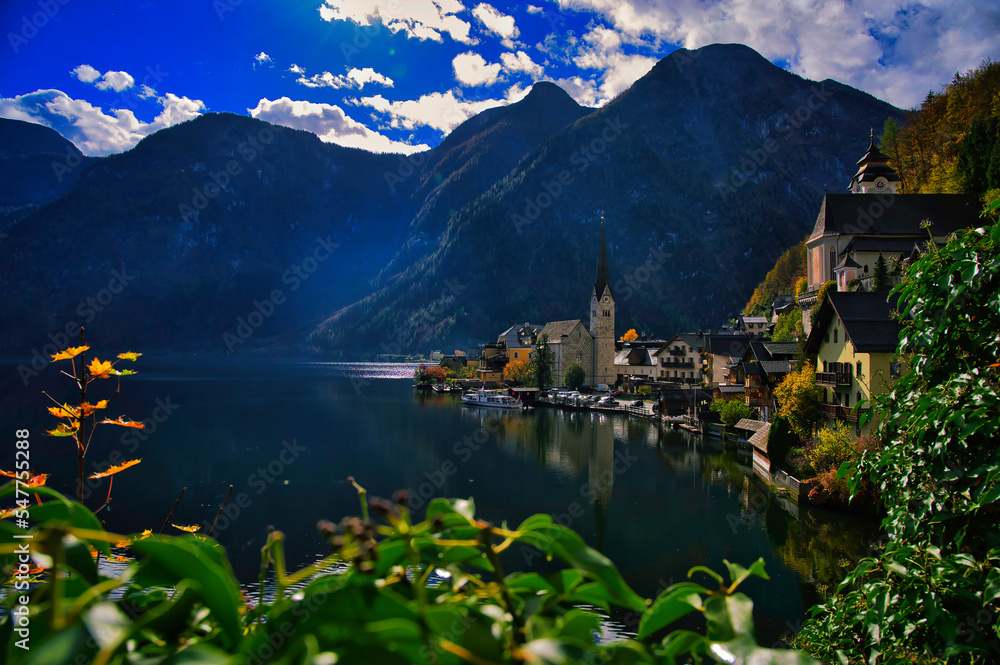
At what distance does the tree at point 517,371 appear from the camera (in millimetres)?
79750

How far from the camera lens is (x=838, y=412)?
23406 mm

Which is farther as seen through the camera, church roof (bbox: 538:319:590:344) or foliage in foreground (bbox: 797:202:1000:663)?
church roof (bbox: 538:319:590:344)

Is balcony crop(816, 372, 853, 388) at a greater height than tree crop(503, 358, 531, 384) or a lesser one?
greater

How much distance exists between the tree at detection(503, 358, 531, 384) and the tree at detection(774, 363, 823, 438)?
51.9 metres

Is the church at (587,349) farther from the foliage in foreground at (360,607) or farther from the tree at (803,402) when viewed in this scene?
the foliage in foreground at (360,607)

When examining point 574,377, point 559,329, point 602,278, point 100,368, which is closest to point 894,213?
point 574,377

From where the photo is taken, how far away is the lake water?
60.0 ft

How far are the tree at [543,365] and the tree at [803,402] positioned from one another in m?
46.6

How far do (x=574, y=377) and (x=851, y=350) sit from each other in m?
51.1

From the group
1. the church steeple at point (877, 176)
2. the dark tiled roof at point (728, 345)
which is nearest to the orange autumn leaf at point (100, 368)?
the dark tiled roof at point (728, 345)

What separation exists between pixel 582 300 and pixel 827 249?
15356 cm

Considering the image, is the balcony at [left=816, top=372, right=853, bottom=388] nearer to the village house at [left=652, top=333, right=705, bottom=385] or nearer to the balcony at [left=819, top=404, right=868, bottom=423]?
the balcony at [left=819, top=404, right=868, bottom=423]

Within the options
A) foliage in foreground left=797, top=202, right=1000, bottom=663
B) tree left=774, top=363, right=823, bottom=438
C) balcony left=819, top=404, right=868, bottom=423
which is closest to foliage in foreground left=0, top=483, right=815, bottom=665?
foliage in foreground left=797, top=202, right=1000, bottom=663

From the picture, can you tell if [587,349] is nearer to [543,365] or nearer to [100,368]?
[543,365]
